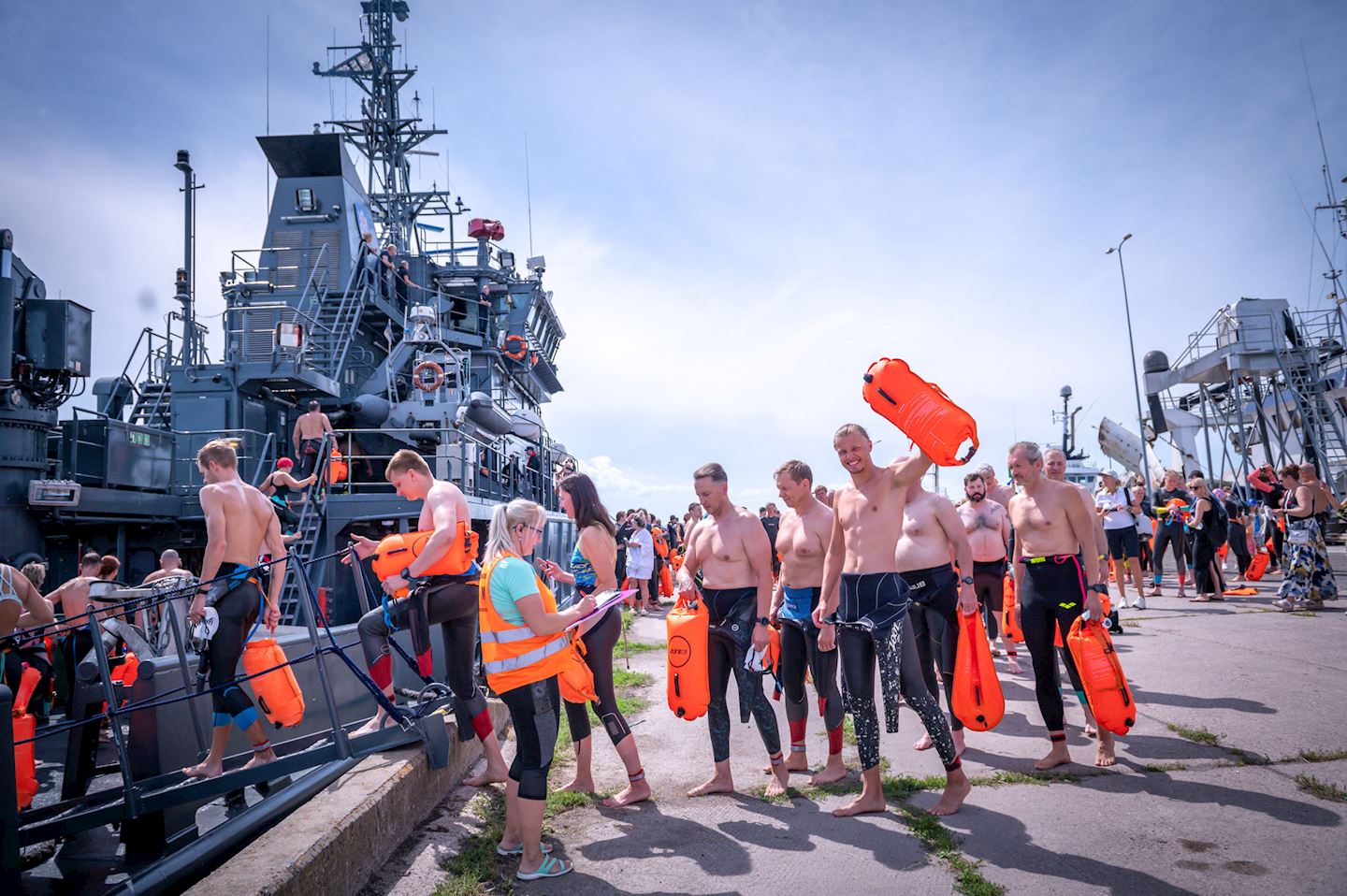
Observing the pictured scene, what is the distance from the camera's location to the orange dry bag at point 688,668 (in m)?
4.70

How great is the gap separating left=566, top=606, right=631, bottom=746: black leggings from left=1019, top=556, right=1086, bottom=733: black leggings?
253cm

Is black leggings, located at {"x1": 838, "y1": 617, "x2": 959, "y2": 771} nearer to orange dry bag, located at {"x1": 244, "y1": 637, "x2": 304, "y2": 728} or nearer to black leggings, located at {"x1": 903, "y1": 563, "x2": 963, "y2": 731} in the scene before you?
black leggings, located at {"x1": 903, "y1": 563, "x2": 963, "y2": 731}

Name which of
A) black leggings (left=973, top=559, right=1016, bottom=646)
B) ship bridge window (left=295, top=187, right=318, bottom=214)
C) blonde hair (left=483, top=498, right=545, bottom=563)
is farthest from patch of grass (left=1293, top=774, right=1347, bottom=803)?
ship bridge window (left=295, top=187, right=318, bottom=214)

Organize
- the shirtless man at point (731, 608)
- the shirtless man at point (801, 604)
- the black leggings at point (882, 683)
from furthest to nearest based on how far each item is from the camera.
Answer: the shirtless man at point (801, 604) < the shirtless man at point (731, 608) < the black leggings at point (882, 683)

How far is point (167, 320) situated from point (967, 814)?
51.1 feet

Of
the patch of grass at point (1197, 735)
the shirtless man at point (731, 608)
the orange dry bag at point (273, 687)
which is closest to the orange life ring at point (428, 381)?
the orange dry bag at point (273, 687)

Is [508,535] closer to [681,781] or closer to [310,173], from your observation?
[681,781]

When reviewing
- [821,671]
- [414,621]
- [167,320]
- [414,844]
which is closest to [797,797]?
[821,671]

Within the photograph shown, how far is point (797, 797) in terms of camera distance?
→ 4672 mm

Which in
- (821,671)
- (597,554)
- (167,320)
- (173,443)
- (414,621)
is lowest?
(821,671)

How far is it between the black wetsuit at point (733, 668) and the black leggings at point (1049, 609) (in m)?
1.68

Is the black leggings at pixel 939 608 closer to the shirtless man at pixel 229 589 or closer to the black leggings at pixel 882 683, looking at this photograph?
the black leggings at pixel 882 683

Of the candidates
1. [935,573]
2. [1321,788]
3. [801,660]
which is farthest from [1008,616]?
[1321,788]

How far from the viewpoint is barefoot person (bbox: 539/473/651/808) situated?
471 cm
